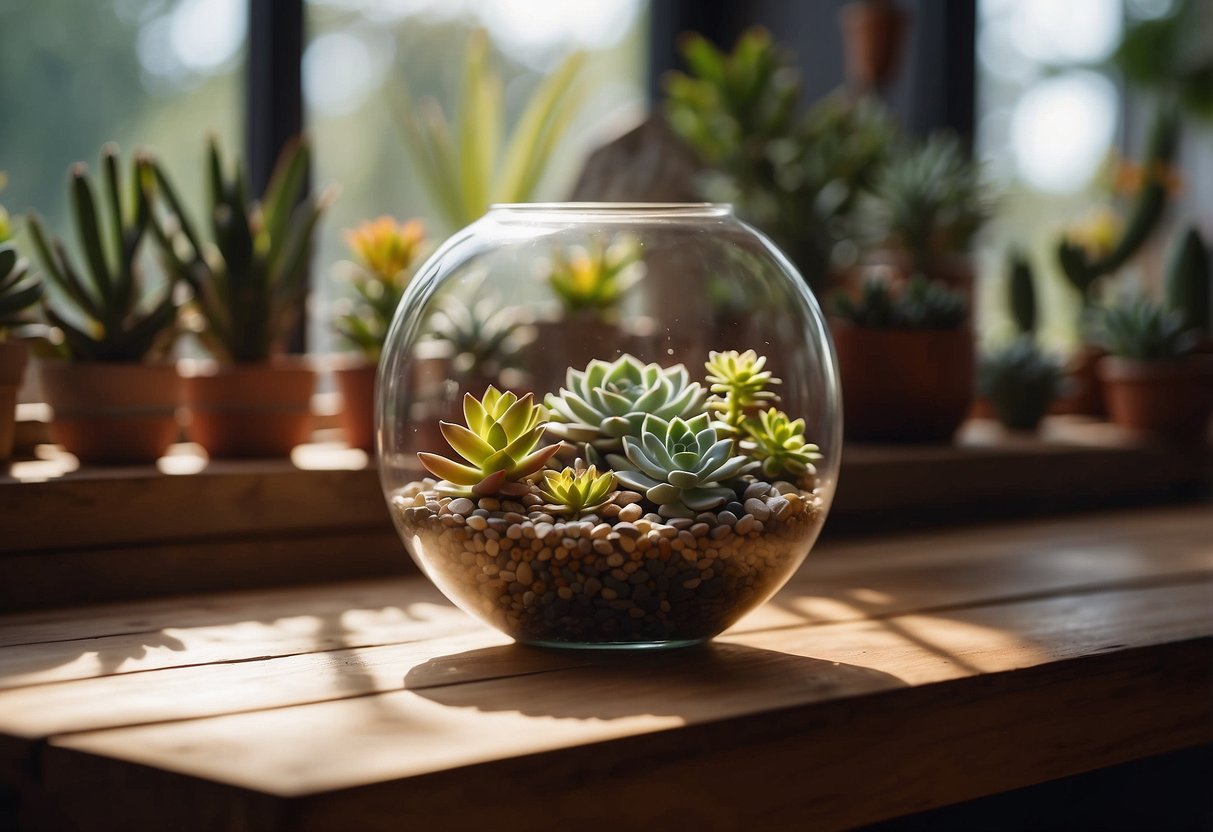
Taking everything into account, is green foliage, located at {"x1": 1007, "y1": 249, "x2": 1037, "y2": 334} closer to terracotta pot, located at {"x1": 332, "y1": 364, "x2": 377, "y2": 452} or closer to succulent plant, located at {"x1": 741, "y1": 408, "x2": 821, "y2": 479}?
terracotta pot, located at {"x1": 332, "y1": 364, "x2": 377, "y2": 452}

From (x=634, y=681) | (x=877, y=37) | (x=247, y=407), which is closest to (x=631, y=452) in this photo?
(x=634, y=681)

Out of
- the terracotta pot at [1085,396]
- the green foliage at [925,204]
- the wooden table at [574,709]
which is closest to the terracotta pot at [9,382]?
the wooden table at [574,709]

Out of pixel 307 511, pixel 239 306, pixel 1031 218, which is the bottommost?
pixel 307 511

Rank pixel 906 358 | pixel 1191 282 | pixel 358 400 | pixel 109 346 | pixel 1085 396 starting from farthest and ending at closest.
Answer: pixel 1085 396, pixel 1191 282, pixel 906 358, pixel 358 400, pixel 109 346

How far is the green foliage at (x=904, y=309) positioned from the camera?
1700mm

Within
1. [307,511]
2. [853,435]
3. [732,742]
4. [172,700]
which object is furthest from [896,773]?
[853,435]

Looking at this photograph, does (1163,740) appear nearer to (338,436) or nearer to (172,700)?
(172,700)

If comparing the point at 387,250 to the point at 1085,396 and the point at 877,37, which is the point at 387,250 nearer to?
the point at 877,37

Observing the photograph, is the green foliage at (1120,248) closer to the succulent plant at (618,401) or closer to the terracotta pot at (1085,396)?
the terracotta pot at (1085,396)

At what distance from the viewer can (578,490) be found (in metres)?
0.88

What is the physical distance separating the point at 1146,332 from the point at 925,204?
356 mm

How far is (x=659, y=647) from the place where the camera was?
954 millimetres

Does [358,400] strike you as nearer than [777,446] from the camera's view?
No

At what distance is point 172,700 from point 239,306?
23.1 inches
